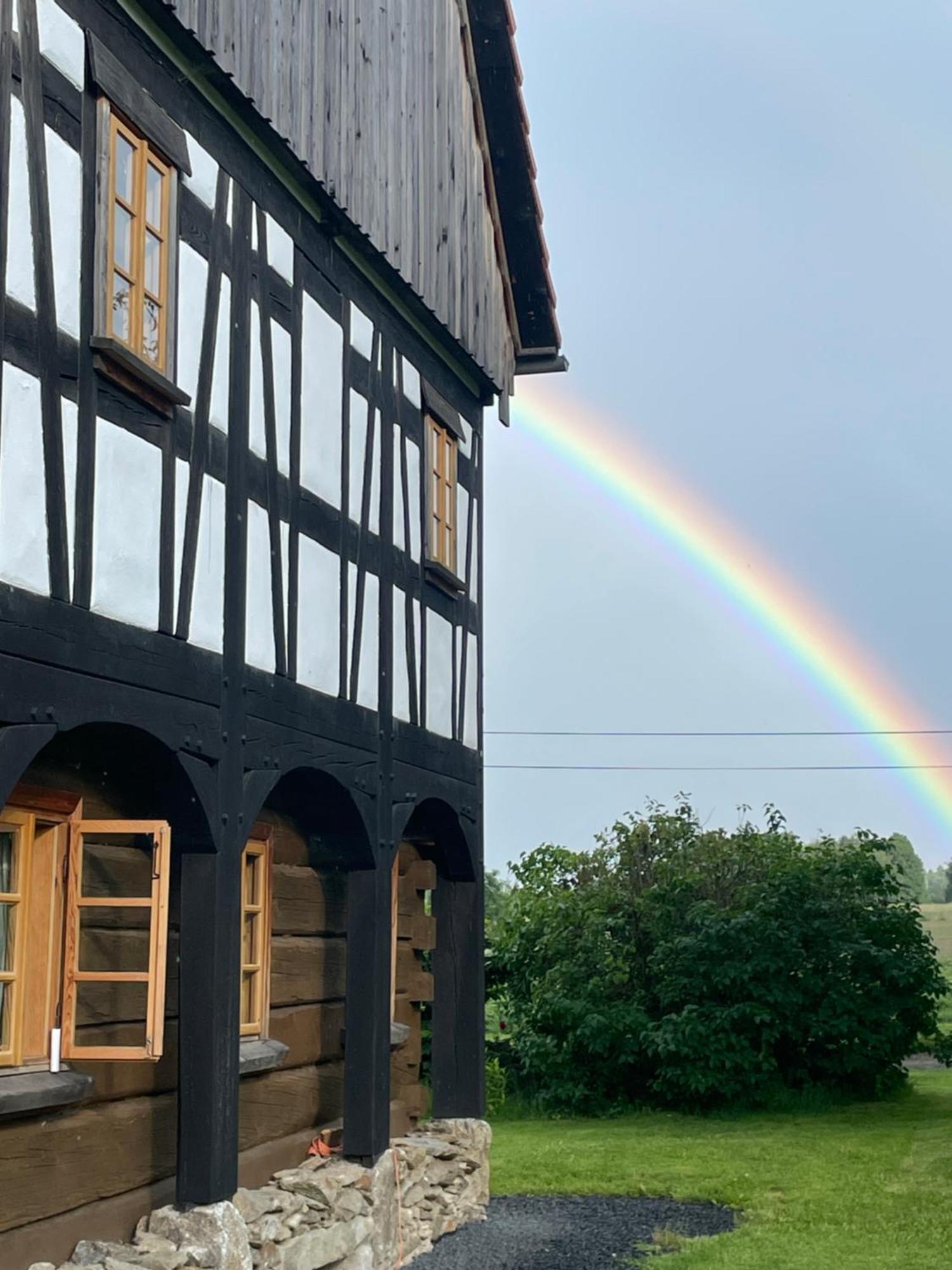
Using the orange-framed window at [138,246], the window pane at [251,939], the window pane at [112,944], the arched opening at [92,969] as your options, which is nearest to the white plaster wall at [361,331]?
the orange-framed window at [138,246]

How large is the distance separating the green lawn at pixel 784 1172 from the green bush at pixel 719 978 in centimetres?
62

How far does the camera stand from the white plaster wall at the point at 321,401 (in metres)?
8.98

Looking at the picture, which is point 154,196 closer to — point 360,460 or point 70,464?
point 70,464

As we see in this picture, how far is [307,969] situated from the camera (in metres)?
9.97

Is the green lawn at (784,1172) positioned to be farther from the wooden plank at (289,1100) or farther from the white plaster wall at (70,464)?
the white plaster wall at (70,464)

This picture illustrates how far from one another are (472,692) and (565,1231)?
12.9ft

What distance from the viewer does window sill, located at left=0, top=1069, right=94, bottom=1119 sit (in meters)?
6.33

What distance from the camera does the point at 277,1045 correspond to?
9.16 m

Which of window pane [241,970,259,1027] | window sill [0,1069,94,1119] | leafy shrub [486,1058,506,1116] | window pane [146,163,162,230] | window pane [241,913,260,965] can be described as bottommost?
leafy shrub [486,1058,506,1116]

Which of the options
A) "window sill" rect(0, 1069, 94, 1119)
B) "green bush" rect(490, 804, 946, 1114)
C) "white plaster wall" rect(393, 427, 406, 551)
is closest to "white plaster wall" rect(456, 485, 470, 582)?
"white plaster wall" rect(393, 427, 406, 551)

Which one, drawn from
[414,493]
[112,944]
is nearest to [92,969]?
[112,944]

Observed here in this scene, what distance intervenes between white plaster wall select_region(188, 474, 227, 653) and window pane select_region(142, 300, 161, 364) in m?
0.67

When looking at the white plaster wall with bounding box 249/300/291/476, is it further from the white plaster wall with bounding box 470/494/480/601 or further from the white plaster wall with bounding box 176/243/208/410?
the white plaster wall with bounding box 470/494/480/601

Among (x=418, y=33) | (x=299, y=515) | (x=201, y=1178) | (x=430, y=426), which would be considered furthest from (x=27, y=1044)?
(x=418, y=33)
